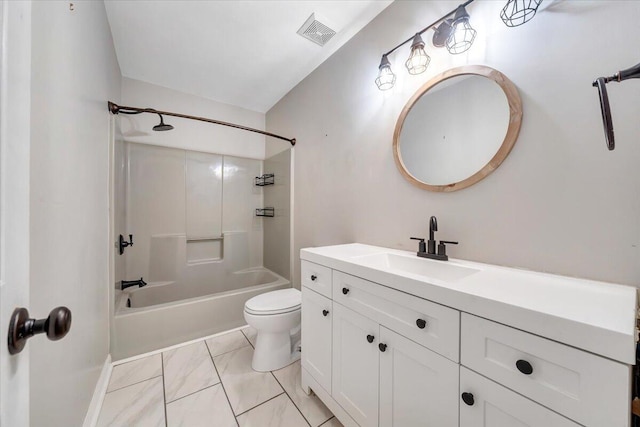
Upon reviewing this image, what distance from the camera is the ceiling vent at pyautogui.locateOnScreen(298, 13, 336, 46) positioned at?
1643 millimetres

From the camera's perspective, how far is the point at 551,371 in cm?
57

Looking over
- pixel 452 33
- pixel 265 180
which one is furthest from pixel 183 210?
pixel 452 33

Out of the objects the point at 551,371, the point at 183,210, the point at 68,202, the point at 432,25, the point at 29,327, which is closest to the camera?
the point at 29,327

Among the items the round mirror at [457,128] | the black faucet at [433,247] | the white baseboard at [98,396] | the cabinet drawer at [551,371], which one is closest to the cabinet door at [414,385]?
the cabinet drawer at [551,371]

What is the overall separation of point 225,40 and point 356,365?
242 cm

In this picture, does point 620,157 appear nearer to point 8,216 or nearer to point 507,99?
point 507,99

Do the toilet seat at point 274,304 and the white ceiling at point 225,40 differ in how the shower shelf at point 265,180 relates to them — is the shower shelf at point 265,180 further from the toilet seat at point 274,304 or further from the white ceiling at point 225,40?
the toilet seat at point 274,304

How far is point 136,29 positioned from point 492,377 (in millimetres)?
2870

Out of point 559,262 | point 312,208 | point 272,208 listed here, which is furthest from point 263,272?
point 559,262

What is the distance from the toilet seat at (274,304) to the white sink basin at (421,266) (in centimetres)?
75

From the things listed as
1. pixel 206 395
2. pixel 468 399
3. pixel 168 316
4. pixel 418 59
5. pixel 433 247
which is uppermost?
pixel 418 59

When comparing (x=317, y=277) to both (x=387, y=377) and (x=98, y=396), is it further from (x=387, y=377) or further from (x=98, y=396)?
(x=98, y=396)

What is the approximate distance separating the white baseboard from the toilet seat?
88 centimetres

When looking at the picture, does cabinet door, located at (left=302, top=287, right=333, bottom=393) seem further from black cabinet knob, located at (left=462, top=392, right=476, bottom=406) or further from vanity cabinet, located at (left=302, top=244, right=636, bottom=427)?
black cabinet knob, located at (left=462, top=392, right=476, bottom=406)
